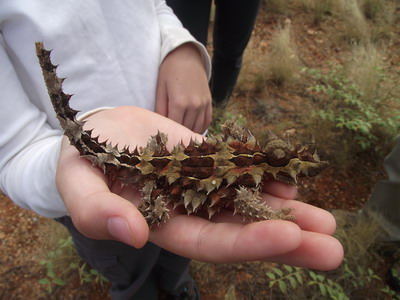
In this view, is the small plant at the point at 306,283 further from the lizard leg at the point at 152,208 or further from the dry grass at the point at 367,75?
the dry grass at the point at 367,75

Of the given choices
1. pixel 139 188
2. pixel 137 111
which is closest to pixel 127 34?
pixel 137 111

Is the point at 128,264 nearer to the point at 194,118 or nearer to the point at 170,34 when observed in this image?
the point at 194,118

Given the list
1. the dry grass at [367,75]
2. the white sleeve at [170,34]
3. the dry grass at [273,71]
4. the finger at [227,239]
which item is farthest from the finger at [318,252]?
the dry grass at [273,71]

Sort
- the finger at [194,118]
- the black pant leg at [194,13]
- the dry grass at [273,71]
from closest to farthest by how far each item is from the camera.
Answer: the finger at [194,118] < the black pant leg at [194,13] < the dry grass at [273,71]

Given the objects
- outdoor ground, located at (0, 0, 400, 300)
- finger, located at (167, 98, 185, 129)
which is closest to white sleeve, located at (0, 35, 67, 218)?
finger, located at (167, 98, 185, 129)

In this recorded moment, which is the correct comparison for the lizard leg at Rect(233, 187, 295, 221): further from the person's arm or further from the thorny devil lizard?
the person's arm

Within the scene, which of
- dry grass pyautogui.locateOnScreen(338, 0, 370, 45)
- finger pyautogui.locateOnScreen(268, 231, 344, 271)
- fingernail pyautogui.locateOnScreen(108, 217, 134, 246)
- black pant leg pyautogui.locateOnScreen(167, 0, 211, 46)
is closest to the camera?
fingernail pyautogui.locateOnScreen(108, 217, 134, 246)

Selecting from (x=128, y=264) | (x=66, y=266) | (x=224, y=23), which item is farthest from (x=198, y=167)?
(x=66, y=266)
